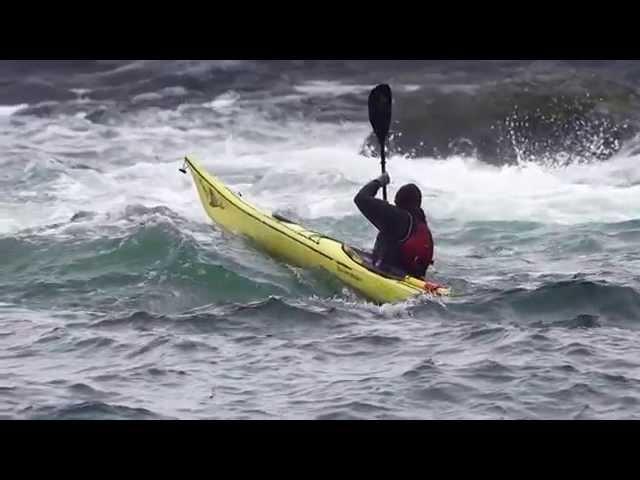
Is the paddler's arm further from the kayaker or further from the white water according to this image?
the white water

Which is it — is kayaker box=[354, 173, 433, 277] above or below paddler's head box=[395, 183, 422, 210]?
below

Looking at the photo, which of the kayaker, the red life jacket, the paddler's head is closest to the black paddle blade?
the kayaker

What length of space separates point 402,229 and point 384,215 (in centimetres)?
15

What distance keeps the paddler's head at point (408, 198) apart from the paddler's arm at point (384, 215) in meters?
0.10

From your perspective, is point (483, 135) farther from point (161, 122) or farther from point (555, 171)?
point (161, 122)

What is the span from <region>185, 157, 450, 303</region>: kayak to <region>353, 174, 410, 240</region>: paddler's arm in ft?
0.94

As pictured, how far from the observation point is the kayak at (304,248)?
8.28 metres

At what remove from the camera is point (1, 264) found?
9.56m

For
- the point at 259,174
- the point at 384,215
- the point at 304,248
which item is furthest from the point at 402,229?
the point at 259,174

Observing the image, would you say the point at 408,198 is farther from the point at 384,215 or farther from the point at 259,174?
the point at 259,174

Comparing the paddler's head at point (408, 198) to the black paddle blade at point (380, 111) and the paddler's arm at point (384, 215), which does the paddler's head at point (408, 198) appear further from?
the black paddle blade at point (380, 111)

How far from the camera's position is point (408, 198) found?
8.38 m

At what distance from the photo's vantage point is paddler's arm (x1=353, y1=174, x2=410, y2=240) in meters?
8.31

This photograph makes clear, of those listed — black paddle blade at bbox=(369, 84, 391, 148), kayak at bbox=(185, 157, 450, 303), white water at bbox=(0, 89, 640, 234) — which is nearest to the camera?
kayak at bbox=(185, 157, 450, 303)
